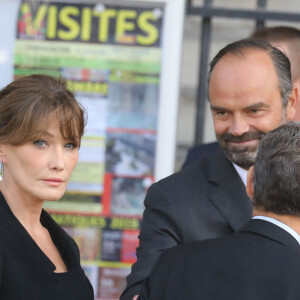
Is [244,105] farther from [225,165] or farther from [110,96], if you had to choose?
[110,96]

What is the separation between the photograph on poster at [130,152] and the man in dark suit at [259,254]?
Answer: 7.10 feet

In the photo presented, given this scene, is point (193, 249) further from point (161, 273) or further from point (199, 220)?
point (199, 220)

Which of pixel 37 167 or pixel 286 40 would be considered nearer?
pixel 37 167

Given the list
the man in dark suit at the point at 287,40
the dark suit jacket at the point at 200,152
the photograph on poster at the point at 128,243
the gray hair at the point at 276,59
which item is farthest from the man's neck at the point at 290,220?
the photograph on poster at the point at 128,243

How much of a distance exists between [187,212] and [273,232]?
62 cm

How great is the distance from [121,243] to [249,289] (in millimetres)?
2457

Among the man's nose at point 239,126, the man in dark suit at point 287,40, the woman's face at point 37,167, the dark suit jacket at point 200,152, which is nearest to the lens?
the woman's face at point 37,167

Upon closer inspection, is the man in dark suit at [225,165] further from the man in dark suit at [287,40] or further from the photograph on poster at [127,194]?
the photograph on poster at [127,194]

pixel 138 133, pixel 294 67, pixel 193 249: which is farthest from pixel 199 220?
pixel 138 133

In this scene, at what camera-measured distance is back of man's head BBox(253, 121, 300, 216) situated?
2.38 m

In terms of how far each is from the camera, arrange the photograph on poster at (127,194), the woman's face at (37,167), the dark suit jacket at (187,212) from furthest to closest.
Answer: the photograph on poster at (127,194) → the dark suit jacket at (187,212) → the woman's face at (37,167)

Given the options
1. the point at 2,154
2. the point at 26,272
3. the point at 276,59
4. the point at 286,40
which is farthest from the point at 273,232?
the point at 286,40

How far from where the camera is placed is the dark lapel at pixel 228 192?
9.73ft

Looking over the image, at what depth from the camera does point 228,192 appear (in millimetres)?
3045
